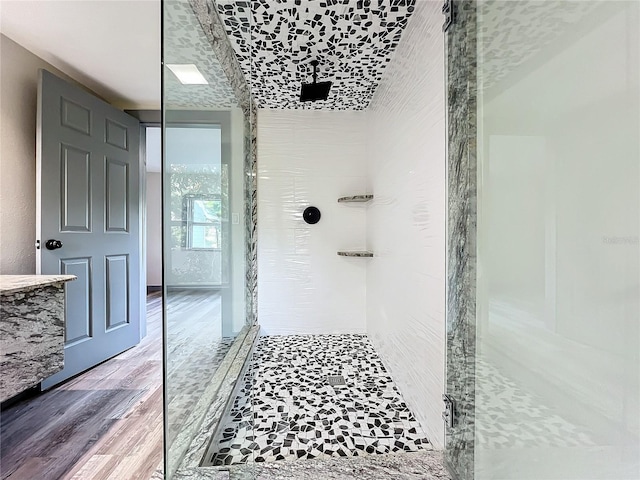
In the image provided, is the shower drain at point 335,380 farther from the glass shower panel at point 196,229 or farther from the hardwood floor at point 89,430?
the hardwood floor at point 89,430

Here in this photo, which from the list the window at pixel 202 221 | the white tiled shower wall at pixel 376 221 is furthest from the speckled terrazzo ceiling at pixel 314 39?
the window at pixel 202 221

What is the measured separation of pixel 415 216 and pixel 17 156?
2.46 meters

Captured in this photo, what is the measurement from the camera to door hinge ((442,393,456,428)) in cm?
107

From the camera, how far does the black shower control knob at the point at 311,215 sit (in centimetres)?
260

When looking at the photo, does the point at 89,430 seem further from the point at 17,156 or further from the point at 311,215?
Result: the point at 311,215

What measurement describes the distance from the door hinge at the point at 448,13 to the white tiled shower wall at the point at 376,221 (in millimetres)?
87

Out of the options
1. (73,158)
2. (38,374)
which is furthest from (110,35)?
(38,374)

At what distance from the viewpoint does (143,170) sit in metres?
2.75

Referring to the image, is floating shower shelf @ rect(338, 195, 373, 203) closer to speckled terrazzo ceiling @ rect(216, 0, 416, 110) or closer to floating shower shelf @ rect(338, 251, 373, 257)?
floating shower shelf @ rect(338, 251, 373, 257)

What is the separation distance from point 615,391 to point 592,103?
1.87 ft

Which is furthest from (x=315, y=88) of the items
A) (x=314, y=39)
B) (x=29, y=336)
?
(x=29, y=336)

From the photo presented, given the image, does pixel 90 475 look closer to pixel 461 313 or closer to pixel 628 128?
pixel 461 313

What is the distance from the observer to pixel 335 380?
1.75m

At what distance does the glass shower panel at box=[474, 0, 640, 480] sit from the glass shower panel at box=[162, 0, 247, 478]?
111cm
